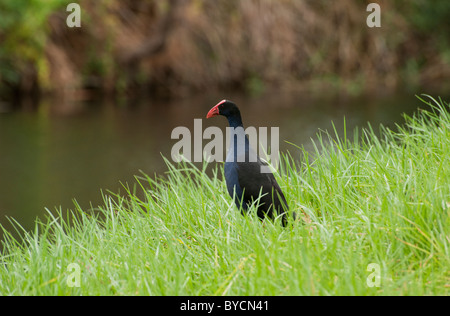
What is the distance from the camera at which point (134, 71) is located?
51.5 ft

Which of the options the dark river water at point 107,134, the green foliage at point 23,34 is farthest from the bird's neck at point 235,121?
the green foliage at point 23,34

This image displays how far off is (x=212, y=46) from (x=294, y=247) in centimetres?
1302

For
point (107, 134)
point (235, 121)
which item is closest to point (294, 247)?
point (235, 121)

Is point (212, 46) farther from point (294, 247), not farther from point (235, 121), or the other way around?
point (294, 247)

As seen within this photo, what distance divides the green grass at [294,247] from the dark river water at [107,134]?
206cm

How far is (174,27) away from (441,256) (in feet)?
Answer: 42.1

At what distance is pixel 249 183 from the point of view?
11.5 ft

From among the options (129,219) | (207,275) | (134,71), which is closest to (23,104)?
(134,71)

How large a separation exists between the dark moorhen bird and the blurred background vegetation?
35.4 feet

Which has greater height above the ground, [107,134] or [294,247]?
[107,134]

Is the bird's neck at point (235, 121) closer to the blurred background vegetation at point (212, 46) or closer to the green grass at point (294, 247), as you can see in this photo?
the green grass at point (294, 247)

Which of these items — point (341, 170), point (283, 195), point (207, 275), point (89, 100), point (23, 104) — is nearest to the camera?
point (207, 275)

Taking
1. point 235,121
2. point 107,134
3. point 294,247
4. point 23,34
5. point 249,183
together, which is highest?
point 23,34
